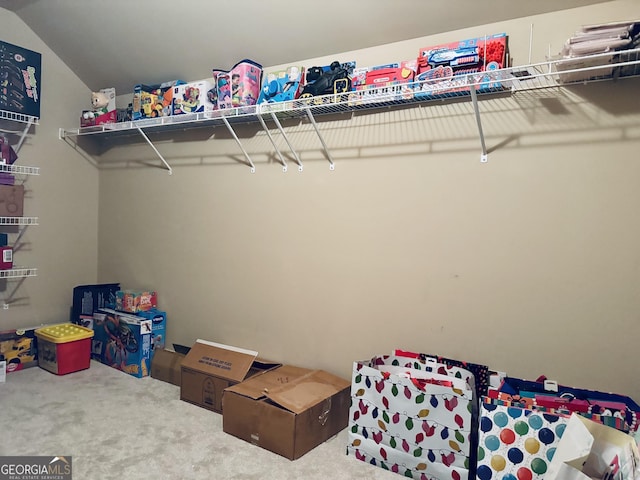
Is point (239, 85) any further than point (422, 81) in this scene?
Yes

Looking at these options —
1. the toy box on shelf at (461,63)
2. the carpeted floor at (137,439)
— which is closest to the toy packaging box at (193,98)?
the toy box on shelf at (461,63)

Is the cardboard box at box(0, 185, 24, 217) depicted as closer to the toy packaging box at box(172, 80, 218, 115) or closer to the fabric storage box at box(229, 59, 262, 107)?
the toy packaging box at box(172, 80, 218, 115)

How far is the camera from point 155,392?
8.99 ft

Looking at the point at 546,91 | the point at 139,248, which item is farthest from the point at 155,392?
the point at 546,91

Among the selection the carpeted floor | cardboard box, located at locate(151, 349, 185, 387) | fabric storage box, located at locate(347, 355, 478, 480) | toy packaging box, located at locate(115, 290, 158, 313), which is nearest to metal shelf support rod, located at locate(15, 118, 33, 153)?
toy packaging box, located at locate(115, 290, 158, 313)

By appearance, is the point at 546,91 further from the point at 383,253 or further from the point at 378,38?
the point at 383,253

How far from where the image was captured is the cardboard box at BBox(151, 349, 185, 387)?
287 cm

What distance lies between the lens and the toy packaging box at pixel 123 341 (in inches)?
118

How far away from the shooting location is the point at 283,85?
2574 mm

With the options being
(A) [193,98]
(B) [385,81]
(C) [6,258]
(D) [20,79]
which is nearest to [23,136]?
(D) [20,79]

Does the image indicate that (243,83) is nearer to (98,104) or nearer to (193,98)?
(193,98)

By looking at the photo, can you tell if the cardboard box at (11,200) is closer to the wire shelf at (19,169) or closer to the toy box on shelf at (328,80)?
the wire shelf at (19,169)

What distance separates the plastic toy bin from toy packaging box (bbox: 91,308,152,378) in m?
0.12

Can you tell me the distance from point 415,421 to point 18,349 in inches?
107
